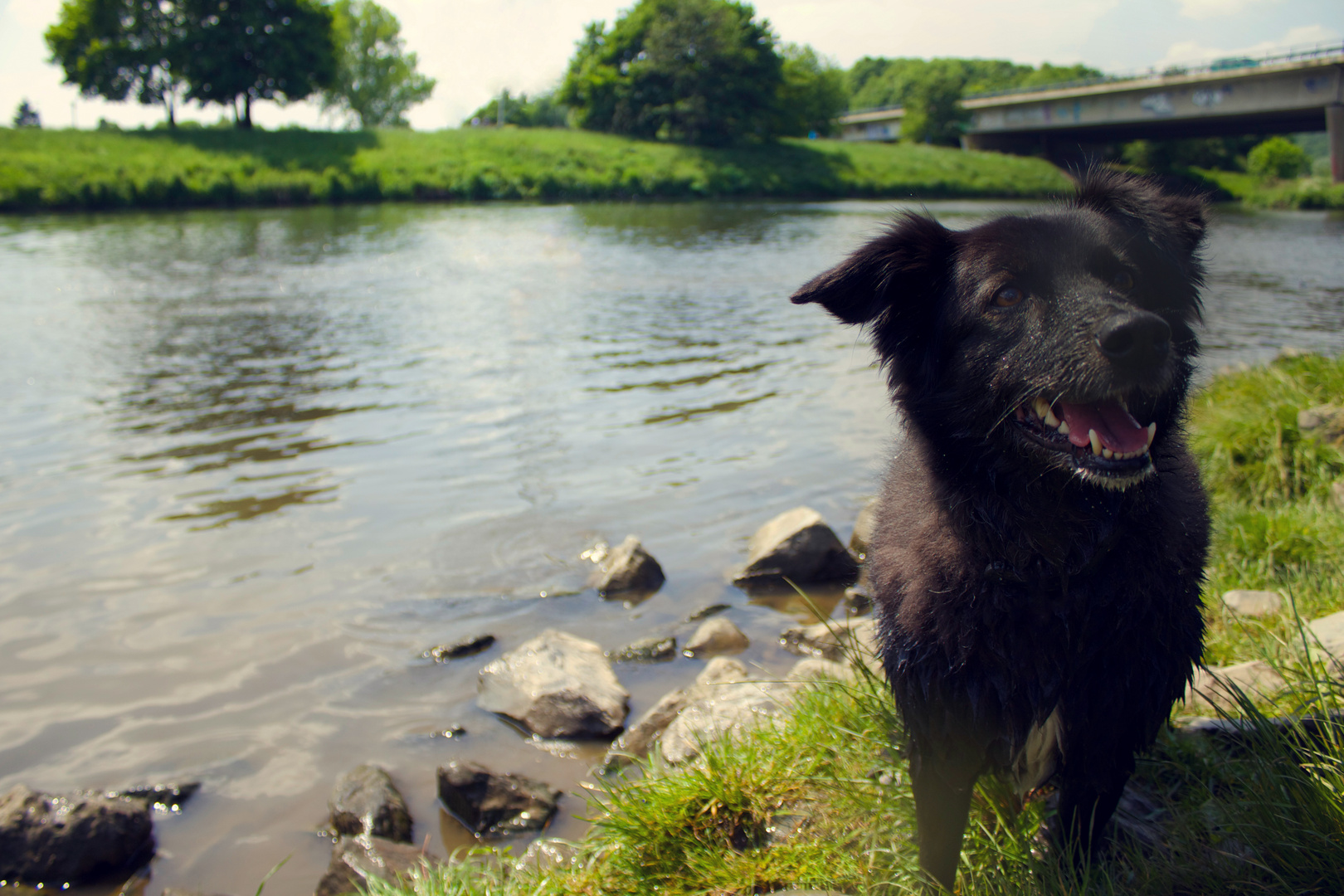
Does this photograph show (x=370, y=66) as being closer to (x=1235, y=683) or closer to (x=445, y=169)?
(x=445, y=169)

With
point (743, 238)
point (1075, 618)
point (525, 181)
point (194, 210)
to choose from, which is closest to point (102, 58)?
point (194, 210)

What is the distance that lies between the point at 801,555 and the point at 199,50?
58132mm

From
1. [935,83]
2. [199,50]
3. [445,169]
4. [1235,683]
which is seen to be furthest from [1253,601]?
[935,83]

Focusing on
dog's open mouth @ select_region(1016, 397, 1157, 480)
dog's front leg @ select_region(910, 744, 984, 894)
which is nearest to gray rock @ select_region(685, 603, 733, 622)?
dog's front leg @ select_region(910, 744, 984, 894)

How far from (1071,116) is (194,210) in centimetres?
5518

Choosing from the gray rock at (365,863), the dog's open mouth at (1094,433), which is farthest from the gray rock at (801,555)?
the dog's open mouth at (1094,433)

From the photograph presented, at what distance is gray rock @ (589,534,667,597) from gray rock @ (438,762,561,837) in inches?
82.2

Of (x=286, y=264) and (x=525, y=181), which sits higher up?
(x=525, y=181)

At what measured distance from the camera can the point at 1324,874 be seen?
87.9 inches

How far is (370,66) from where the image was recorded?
252ft

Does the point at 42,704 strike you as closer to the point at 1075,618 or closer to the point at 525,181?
the point at 1075,618

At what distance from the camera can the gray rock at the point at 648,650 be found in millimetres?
5020

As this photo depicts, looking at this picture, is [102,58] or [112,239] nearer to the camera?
[112,239]

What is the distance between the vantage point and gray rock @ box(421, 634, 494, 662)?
16.5ft
